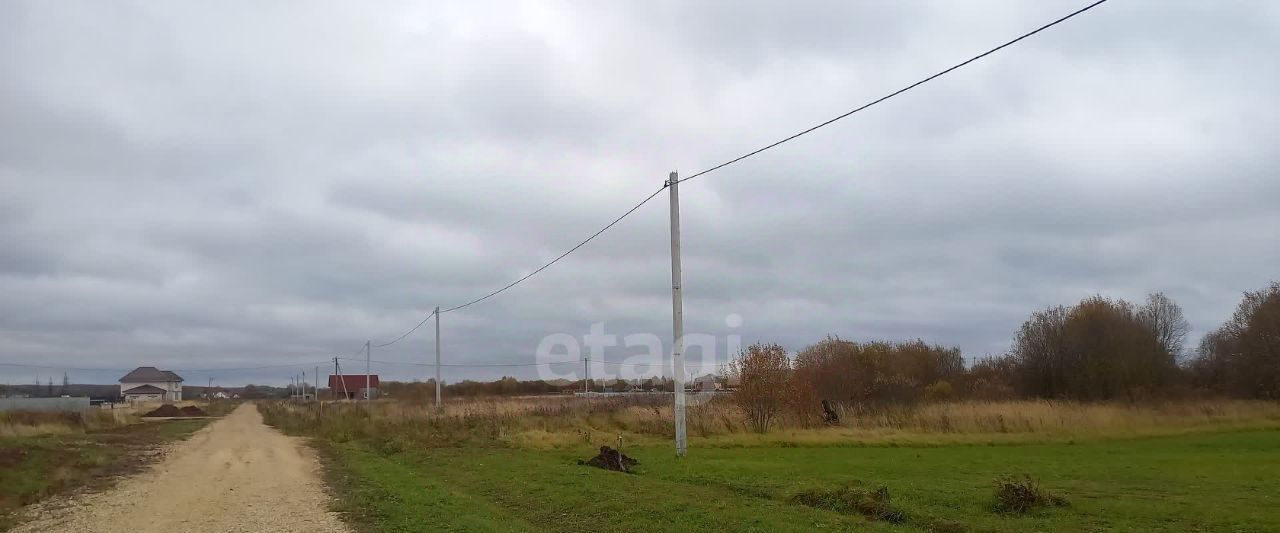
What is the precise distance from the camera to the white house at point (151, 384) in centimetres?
15277

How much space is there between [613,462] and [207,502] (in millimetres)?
8015

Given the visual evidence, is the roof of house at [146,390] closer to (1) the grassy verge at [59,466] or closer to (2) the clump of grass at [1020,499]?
(1) the grassy verge at [59,466]

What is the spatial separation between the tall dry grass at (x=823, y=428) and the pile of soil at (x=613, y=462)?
6.74 meters

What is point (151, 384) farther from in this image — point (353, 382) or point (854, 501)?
point (854, 501)

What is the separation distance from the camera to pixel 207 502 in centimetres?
1502

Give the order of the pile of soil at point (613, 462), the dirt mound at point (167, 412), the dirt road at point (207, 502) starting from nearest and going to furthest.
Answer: the dirt road at point (207, 502), the pile of soil at point (613, 462), the dirt mound at point (167, 412)

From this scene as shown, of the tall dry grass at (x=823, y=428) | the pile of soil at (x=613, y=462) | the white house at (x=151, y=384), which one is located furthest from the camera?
the white house at (x=151, y=384)

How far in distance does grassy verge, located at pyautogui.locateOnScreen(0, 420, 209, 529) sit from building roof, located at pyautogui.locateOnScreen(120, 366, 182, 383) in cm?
14950

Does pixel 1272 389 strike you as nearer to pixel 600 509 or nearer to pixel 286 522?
pixel 600 509

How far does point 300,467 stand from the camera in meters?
21.7

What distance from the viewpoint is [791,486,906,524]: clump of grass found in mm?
11789

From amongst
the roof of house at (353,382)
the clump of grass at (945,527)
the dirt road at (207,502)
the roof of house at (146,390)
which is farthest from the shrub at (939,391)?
the roof of house at (146,390)

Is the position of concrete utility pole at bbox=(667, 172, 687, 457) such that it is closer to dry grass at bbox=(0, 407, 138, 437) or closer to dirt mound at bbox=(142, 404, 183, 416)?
dry grass at bbox=(0, 407, 138, 437)

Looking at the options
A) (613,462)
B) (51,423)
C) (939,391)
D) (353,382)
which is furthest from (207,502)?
(353,382)
